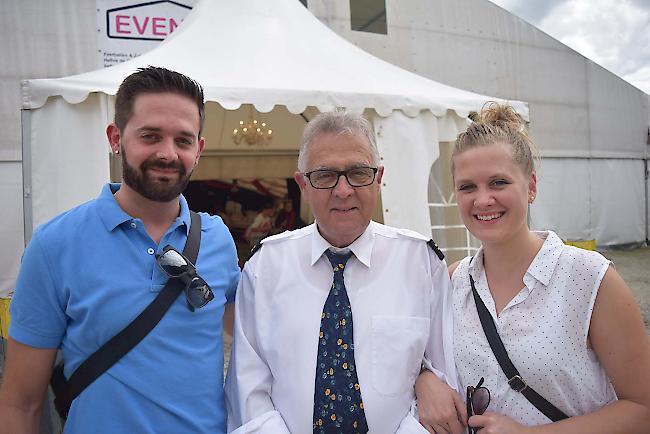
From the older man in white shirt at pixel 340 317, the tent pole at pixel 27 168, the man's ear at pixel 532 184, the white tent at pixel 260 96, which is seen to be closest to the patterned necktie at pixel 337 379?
the older man in white shirt at pixel 340 317

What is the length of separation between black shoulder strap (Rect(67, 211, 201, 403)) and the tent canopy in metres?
3.26

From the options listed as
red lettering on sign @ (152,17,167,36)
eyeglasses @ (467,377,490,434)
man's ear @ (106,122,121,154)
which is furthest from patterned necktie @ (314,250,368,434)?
red lettering on sign @ (152,17,167,36)

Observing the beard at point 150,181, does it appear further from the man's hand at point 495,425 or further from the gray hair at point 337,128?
the man's hand at point 495,425

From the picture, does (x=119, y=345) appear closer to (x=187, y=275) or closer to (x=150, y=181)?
(x=187, y=275)

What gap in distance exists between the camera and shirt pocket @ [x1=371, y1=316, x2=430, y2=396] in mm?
1510

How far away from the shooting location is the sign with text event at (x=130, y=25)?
776 cm

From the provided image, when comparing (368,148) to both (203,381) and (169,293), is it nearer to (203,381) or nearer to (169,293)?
(169,293)

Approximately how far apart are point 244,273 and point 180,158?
0.46 metres

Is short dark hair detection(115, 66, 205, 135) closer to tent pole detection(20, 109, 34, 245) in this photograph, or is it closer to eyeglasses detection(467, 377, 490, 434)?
eyeglasses detection(467, 377, 490, 434)

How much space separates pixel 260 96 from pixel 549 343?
12.0 ft

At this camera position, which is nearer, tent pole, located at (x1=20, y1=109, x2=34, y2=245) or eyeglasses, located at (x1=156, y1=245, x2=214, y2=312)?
eyeglasses, located at (x1=156, y1=245, x2=214, y2=312)

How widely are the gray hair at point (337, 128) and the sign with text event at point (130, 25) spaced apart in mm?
→ 7323

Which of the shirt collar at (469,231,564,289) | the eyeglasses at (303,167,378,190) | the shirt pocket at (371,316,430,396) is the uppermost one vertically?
the eyeglasses at (303,167,378,190)

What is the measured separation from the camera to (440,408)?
1.45 m
